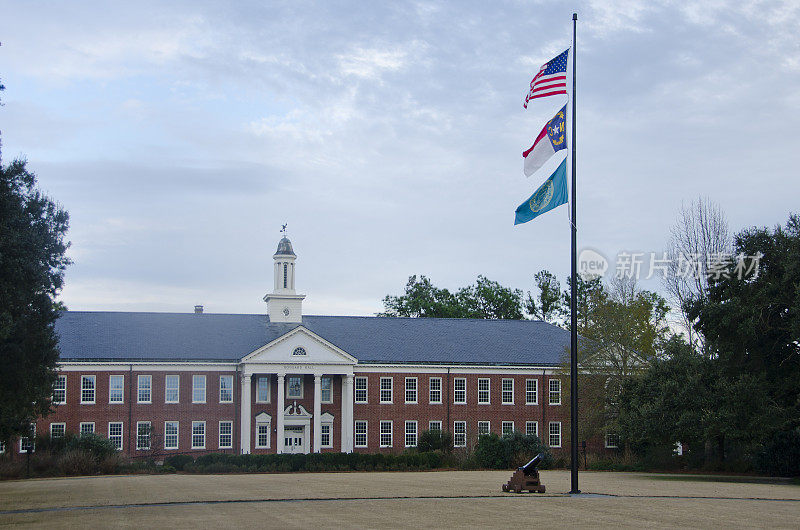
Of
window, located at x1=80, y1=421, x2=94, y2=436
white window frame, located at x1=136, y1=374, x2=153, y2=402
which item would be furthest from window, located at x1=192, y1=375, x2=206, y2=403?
window, located at x1=80, y1=421, x2=94, y2=436

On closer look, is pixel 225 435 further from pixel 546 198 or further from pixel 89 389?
pixel 546 198

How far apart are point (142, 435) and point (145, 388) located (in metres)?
3.52

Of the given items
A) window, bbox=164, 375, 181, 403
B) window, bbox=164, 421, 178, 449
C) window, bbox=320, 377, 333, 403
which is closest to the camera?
window, bbox=164, 421, 178, 449

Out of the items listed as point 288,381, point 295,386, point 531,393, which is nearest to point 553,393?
point 531,393

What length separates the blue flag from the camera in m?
27.6

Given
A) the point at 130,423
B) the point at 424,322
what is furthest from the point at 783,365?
the point at 130,423

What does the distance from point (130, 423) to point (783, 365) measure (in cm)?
4264

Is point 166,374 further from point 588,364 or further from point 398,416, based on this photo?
point 588,364

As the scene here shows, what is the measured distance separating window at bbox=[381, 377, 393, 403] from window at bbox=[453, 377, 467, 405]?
478 centimetres

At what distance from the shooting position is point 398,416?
6975 cm

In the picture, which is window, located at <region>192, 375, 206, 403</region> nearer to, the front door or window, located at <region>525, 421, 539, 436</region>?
the front door

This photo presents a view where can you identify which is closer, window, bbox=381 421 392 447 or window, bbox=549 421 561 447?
window, bbox=381 421 392 447

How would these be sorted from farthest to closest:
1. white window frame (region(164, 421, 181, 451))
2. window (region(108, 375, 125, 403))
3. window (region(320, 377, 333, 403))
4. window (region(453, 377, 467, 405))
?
window (region(453, 377, 467, 405))
window (region(320, 377, 333, 403))
white window frame (region(164, 421, 181, 451))
window (region(108, 375, 125, 403))

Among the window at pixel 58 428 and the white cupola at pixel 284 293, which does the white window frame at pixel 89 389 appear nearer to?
the window at pixel 58 428
